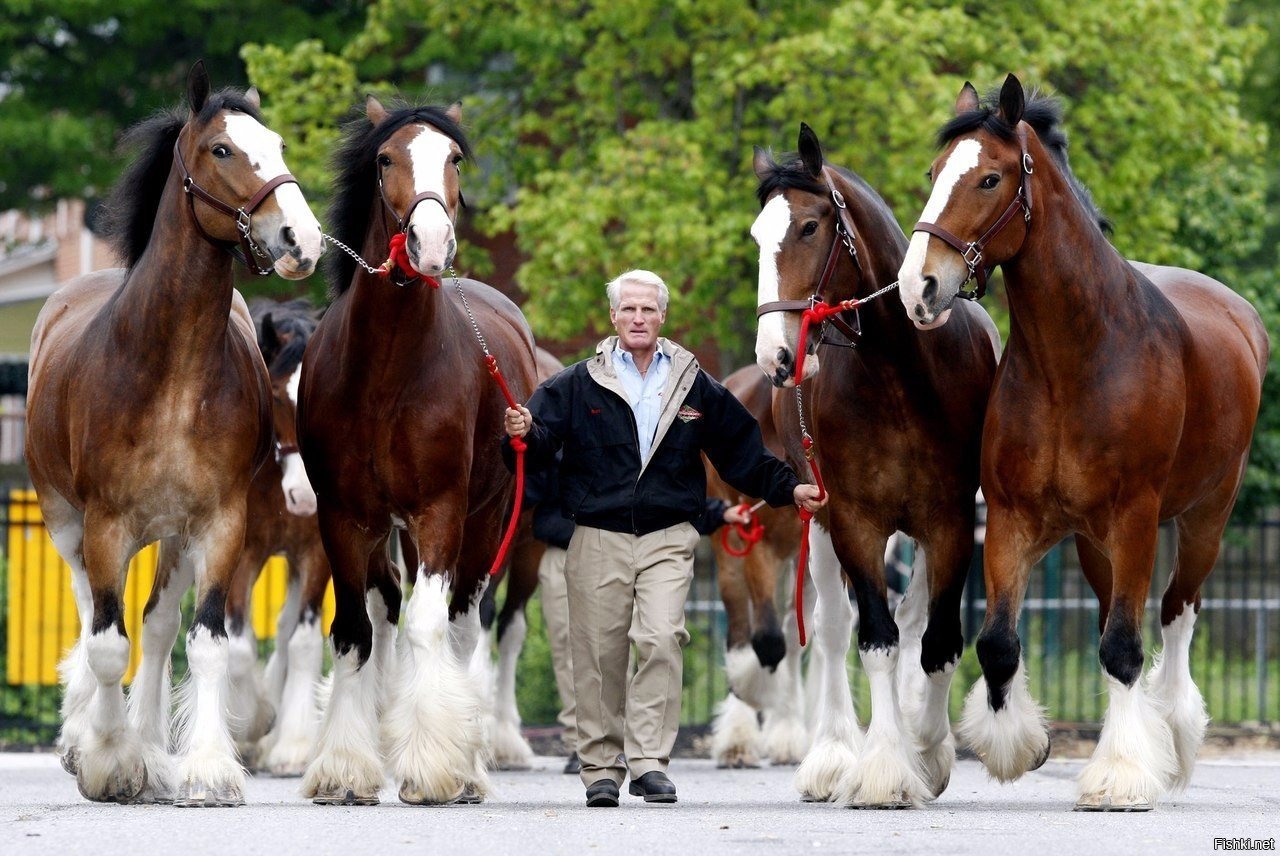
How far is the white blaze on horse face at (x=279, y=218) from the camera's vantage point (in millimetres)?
7934

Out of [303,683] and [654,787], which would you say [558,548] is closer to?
[303,683]

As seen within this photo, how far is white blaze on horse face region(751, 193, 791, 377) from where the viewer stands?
8.05 metres

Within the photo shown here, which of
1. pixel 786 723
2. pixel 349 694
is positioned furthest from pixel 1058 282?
pixel 786 723

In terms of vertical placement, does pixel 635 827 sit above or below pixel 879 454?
below

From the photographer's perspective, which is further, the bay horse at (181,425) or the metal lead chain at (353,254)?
the metal lead chain at (353,254)

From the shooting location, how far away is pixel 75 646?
953 cm

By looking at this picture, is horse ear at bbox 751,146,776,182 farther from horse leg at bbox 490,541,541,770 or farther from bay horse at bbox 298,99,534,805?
horse leg at bbox 490,541,541,770

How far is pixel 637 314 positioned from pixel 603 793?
2059mm

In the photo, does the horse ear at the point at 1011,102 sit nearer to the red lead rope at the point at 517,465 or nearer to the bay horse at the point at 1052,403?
Answer: the bay horse at the point at 1052,403

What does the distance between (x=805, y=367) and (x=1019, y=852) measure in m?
2.44

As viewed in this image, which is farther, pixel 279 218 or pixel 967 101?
pixel 967 101

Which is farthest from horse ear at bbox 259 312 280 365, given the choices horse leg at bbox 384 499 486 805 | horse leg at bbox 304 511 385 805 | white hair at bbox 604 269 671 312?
white hair at bbox 604 269 671 312

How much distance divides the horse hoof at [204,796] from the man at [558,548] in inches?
74.8

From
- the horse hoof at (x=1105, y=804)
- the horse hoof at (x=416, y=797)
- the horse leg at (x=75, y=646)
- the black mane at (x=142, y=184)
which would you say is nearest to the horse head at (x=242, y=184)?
the black mane at (x=142, y=184)
